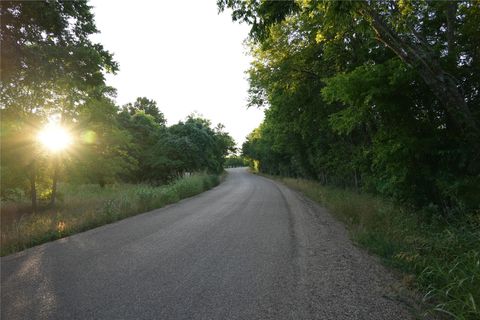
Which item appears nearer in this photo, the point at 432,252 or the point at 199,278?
the point at 199,278

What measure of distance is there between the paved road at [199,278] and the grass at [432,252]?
16.0 inches

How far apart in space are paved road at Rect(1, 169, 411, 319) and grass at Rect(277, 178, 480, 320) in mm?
406

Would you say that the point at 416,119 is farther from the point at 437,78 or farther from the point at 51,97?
the point at 51,97

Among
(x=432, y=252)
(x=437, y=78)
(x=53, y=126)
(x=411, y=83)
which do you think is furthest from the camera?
(x=53, y=126)

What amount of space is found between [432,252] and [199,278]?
402cm

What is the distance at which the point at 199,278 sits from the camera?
4.52 meters

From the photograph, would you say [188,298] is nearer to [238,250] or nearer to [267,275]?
[267,275]

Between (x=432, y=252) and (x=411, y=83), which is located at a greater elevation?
(x=411, y=83)

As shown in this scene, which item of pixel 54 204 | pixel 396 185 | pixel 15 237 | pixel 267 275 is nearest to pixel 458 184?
pixel 396 185

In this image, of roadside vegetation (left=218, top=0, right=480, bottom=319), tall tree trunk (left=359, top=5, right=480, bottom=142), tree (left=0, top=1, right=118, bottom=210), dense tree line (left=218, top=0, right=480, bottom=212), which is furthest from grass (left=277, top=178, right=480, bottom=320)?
tree (left=0, top=1, right=118, bottom=210)

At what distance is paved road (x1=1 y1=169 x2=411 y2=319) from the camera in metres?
3.54

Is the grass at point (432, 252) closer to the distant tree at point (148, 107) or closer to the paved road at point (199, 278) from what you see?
the paved road at point (199, 278)

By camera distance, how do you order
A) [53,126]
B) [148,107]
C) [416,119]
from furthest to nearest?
[148,107]
[53,126]
[416,119]

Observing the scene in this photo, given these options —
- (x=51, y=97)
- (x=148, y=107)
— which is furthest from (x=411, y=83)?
(x=148, y=107)
